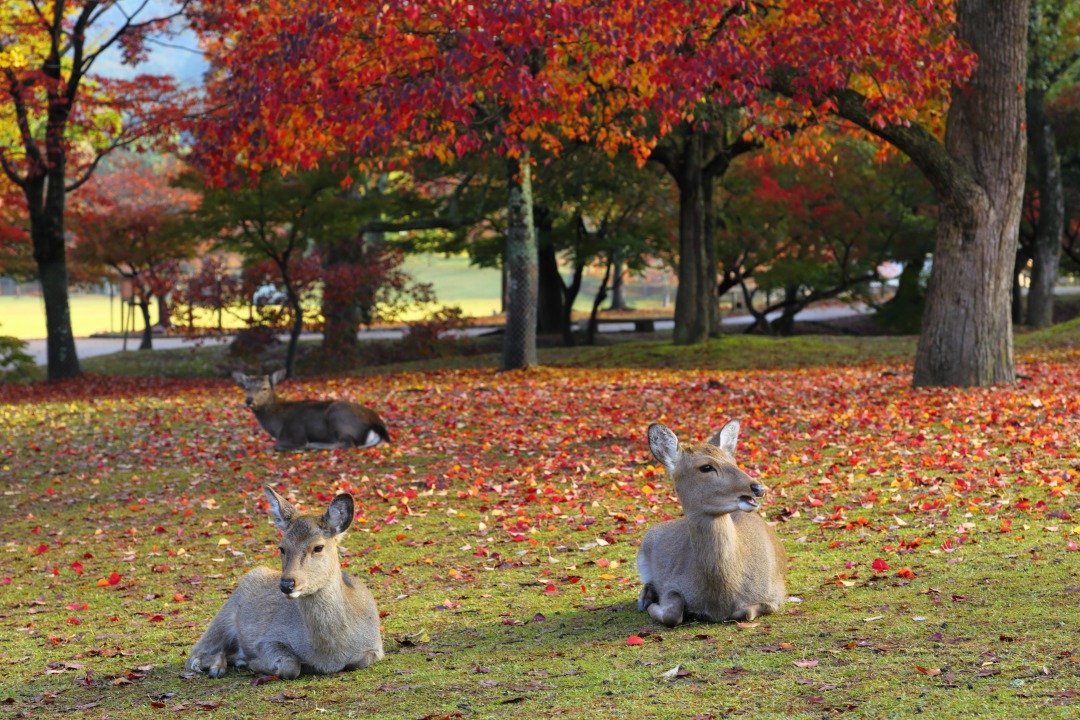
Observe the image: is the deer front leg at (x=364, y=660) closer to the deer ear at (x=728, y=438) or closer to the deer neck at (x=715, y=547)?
the deer neck at (x=715, y=547)

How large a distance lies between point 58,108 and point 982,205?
68.0 feet

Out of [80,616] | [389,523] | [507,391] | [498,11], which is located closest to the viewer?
[80,616]

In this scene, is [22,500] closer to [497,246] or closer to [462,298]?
[497,246]

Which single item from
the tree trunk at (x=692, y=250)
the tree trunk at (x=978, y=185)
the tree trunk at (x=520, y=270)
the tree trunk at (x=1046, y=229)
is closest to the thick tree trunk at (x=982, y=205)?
the tree trunk at (x=978, y=185)

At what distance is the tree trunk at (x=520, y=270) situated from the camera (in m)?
23.0

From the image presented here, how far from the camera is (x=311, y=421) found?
1490 centimetres

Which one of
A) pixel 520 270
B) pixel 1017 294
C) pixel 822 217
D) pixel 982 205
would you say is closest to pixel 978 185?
pixel 982 205

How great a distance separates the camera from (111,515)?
476 inches

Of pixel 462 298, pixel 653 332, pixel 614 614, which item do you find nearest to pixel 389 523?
pixel 614 614

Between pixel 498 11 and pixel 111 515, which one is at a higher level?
pixel 498 11

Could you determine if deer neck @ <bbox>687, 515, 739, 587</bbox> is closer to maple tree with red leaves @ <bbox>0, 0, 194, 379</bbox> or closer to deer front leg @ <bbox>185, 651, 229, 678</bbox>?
deer front leg @ <bbox>185, 651, 229, 678</bbox>

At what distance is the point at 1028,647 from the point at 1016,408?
9.95 meters

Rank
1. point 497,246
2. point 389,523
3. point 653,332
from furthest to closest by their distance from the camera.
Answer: point 653,332, point 497,246, point 389,523

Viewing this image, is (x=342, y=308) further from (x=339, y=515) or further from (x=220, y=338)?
(x=339, y=515)
